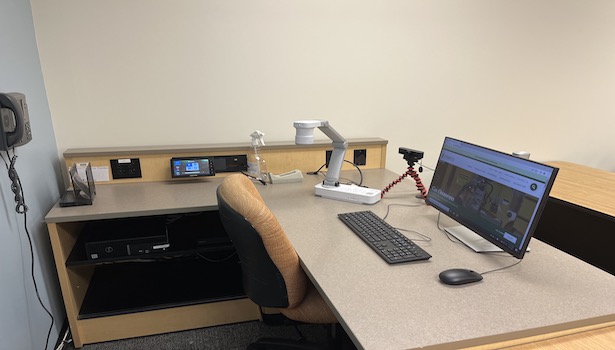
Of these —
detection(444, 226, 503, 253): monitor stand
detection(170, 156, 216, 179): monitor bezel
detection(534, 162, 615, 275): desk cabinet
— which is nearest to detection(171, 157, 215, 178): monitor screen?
detection(170, 156, 216, 179): monitor bezel

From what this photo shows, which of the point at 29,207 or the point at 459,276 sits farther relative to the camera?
the point at 29,207

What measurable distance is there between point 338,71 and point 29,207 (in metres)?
1.73

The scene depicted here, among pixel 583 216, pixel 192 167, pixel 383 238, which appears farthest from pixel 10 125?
pixel 583 216

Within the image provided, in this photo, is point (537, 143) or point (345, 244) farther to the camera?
point (537, 143)

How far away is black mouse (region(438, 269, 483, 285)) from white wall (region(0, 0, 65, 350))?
4.89 ft

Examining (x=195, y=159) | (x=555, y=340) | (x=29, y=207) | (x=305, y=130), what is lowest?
(x=555, y=340)

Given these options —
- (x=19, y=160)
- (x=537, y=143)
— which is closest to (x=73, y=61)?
(x=19, y=160)

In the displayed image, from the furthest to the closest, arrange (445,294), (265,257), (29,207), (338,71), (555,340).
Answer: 1. (338,71)
2. (29,207)
3. (265,257)
4. (445,294)
5. (555,340)

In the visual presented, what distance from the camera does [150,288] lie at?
198cm

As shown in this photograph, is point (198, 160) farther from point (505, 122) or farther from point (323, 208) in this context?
point (505, 122)

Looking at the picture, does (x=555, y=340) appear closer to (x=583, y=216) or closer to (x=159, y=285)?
(x=583, y=216)

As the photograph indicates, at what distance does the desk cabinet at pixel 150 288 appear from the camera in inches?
68.2

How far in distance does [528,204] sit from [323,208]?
79cm

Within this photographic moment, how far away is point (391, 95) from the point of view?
95.3 inches
